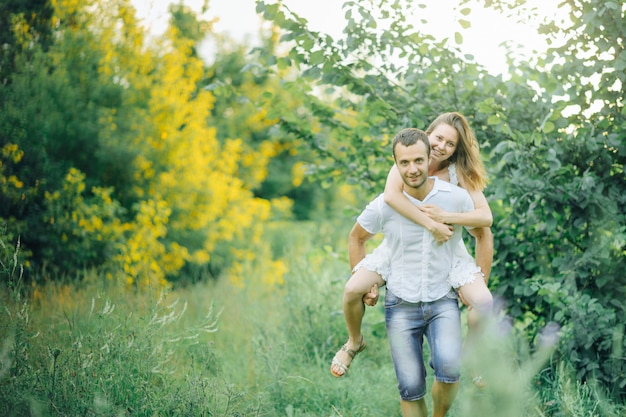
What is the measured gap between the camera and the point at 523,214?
12.9 ft

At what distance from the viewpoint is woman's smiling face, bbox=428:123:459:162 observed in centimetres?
316

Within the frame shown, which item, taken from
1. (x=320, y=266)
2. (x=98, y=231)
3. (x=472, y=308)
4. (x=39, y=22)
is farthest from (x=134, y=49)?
(x=472, y=308)

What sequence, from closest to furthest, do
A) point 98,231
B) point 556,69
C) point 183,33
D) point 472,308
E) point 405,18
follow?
point 472,308, point 556,69, point 405,18, point 98,231, point 183,33

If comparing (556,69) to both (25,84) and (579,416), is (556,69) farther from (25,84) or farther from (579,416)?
(25,84)

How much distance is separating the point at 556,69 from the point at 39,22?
5639 mm

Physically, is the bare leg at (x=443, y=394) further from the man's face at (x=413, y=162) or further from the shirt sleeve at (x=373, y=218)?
the man's face at (x=413, y=162)

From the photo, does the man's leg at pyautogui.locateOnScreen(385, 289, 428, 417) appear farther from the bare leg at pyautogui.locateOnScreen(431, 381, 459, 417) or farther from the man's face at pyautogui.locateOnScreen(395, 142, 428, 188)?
the man's face at pyautogui.locateOnScreen(395, 142, 428, 188)

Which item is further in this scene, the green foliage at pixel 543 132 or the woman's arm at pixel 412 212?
the green foliage at pixel 543 132

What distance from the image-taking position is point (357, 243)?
316 centimetres

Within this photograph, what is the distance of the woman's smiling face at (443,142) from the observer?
3160 millimetres

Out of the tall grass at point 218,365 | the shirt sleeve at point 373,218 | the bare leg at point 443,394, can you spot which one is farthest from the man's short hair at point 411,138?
the bare leg at point 443,394

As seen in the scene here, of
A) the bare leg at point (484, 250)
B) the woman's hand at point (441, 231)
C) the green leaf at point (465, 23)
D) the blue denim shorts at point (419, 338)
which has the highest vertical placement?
the green leaf at point (465, 23)

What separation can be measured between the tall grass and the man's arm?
30.1 inches

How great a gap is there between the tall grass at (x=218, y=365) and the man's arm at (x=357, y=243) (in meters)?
0.76
